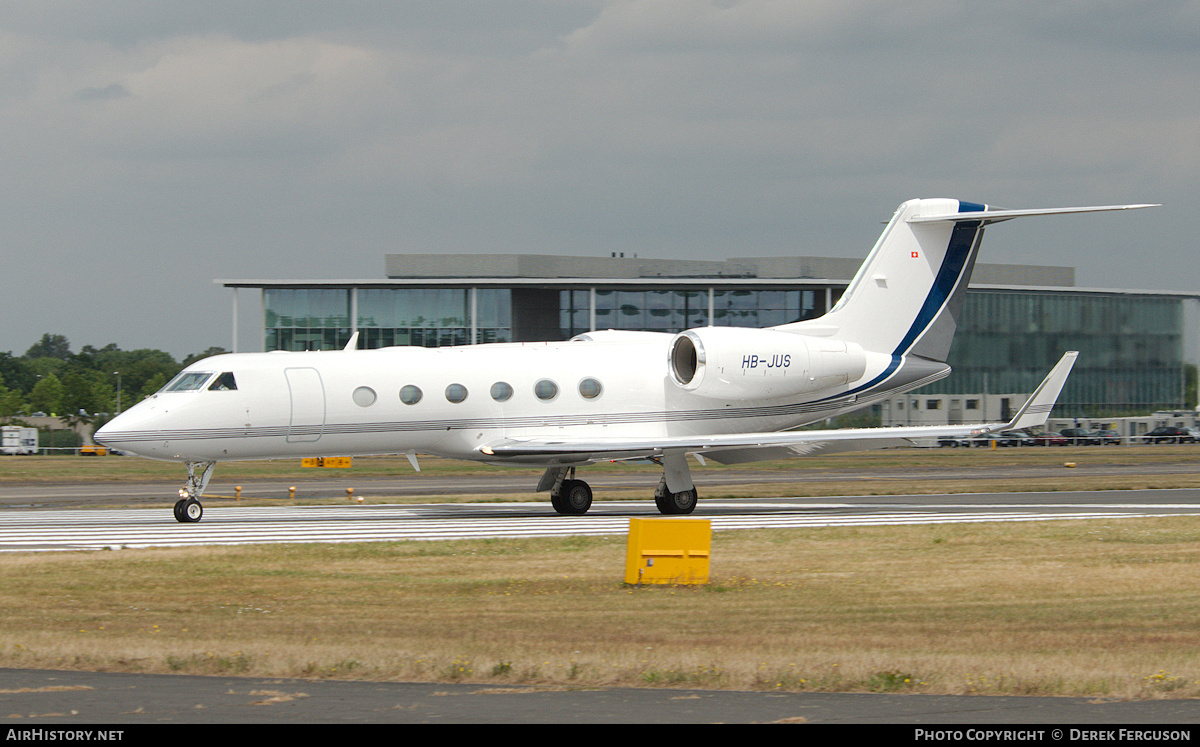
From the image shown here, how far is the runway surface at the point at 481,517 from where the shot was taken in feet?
65.2

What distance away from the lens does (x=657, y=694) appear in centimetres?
857

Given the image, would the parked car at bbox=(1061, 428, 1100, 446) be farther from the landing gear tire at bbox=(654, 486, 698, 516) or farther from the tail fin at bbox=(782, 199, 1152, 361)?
the landing gear tire at bbox=(654, 486, 698, 516)

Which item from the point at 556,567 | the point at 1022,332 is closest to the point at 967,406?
the point at 1022,332

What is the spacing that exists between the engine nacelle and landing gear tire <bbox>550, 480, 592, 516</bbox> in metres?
2.92

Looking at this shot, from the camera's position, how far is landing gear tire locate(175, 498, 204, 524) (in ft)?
73.9

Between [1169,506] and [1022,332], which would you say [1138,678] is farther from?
[1022,332]

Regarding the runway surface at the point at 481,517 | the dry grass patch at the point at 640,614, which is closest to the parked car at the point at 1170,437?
the runway surface at the point at 481,517

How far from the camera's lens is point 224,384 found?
23016 mm

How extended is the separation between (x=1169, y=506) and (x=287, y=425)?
57.8 feet

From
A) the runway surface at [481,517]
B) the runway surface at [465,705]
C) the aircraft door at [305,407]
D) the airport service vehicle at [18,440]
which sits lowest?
the airport service vehicle at [18,440]

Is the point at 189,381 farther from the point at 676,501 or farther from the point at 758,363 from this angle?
the point at 758,363

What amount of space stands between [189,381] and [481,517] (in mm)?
5931

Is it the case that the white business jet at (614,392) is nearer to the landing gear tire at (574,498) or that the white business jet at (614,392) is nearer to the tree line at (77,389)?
the landing gear tire at (574,498)

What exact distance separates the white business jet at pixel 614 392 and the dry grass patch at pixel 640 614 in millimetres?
5394
